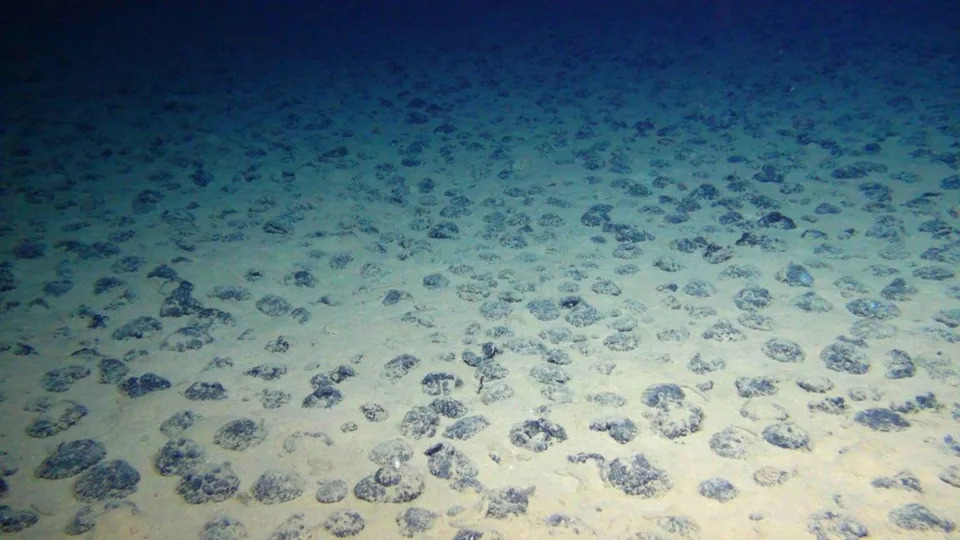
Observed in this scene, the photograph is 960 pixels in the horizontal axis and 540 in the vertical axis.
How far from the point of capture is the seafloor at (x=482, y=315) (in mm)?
3039

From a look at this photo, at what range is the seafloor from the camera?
3039 mm

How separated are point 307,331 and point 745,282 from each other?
3450 millimetres

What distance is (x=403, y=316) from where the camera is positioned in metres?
4.52

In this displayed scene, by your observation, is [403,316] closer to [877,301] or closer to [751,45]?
[877,301]

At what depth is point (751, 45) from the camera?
11.6m

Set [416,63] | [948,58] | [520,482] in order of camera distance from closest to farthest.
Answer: [520,482] < [948,58] < [416,63]

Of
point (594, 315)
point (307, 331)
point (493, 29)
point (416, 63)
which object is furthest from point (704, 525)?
point (493, 29)

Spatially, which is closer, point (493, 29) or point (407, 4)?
point (493, 29)

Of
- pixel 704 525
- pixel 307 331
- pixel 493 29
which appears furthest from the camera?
pixel 493 29

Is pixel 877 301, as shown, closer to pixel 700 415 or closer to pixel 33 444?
pixel 700 415

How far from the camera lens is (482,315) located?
14.8 feet

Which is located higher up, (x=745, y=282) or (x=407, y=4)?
(x=407, y=4)

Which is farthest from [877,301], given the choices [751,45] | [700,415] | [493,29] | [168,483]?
[493,29]

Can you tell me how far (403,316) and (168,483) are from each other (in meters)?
1.91
